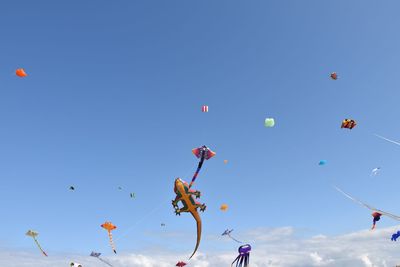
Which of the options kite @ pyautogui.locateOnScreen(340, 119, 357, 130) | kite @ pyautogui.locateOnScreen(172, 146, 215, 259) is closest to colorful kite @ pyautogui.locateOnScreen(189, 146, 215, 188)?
kite @ pyautogui.locateOnScreen(172, 146, 215, 259)

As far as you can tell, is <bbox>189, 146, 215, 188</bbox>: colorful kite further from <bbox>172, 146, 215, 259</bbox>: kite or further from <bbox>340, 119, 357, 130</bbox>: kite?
<bbox>340, 119, 357, 130</bbox>: kite

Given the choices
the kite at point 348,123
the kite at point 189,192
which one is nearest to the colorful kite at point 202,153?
the kite at point 189,192

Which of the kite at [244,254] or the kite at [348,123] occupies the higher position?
the kite at [348,123]

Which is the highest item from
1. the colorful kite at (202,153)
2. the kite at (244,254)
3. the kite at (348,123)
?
the kite at (348,123)

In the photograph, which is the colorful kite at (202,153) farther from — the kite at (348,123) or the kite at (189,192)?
the kite at (348,123)

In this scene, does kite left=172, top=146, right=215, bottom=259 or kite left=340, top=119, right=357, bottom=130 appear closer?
kite left=172, top=146, right=215, bottom=259

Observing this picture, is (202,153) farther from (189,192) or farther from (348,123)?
(348,123)

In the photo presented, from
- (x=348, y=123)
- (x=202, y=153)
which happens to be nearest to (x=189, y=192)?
(x=202, y=153)

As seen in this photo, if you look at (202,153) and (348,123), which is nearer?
(202,153)

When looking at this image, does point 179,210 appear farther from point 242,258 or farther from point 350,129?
point 350,129

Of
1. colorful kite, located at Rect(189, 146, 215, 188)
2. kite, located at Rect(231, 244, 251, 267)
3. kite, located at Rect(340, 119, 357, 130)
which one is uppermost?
kite, located at Rect(340, 119, 357, 130)

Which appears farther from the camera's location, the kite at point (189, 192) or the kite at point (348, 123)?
the kite at point (348, 123)

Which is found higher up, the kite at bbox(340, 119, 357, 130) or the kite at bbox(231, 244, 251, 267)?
the kite at bbox(340, 119, 357, 130)

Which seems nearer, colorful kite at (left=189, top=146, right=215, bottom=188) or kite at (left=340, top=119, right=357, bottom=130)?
colorful kite at (left=189, top=146, right=215, bottom=188)
